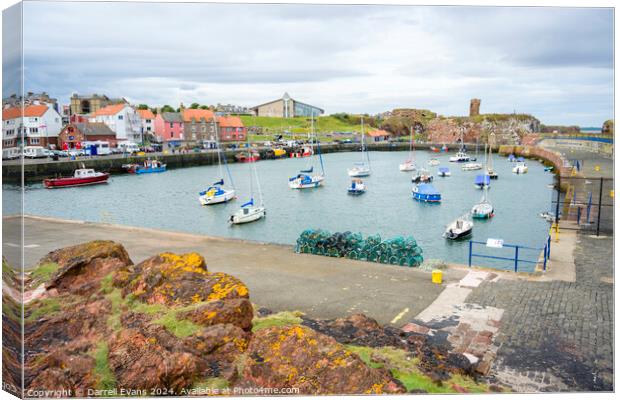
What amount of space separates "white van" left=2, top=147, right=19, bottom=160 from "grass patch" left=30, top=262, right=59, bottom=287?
9.74ft

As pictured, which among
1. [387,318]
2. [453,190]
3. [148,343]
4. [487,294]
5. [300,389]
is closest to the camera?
[300,389]

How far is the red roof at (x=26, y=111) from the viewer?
724cm

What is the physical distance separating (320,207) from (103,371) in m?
36.5

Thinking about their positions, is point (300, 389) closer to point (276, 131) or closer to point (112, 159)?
point (276, 131)

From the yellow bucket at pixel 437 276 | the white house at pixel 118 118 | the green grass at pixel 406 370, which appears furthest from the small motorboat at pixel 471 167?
the green grass at pixel 406 370

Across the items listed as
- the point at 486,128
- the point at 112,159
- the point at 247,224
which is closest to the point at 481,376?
the point at 247,224

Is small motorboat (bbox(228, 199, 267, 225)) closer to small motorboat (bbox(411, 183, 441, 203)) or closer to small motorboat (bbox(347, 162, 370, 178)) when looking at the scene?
small motorboat (bbox(411, 183, 441, 203))

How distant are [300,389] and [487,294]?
6728 mm

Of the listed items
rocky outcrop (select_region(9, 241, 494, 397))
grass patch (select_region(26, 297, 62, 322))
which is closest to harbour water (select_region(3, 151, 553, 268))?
rocky outcrop (select_region(9, 241, 494, 397))

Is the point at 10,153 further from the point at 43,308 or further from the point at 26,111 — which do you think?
the point at 43,308

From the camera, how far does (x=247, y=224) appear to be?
117 ft

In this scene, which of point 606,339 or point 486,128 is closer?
point 606,339

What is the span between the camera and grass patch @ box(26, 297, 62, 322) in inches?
320

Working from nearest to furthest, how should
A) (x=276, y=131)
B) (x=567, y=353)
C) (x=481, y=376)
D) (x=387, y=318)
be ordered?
1. (x=481, y=376)
2. (x=567, y=353)
3. (x=387, y=318)
4. (x=276, y=131)
